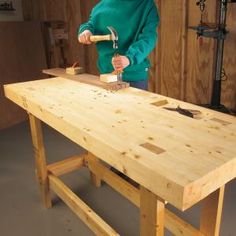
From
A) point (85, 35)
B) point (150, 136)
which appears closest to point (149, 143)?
point (150, 136)

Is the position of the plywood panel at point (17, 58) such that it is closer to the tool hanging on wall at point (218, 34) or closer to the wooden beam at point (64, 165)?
the wooden beam at point (64, 165)

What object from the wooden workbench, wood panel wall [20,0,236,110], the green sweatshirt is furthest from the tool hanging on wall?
the wooden workbench

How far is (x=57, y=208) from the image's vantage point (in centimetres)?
188

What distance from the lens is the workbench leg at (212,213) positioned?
3.65 ft

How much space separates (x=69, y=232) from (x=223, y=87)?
2087 mm

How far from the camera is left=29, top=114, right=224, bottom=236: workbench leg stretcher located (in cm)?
89

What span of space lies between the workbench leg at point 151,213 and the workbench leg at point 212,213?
12.5 inches

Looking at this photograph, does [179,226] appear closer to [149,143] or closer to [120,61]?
[149,143]

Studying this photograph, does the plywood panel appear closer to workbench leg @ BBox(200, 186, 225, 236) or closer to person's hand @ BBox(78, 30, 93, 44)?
person's hand @ BBox(78, 30, 93, 44)

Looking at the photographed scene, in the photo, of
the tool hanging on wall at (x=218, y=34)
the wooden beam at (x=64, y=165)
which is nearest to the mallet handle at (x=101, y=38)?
the wooden beam at (x=64, y=165)

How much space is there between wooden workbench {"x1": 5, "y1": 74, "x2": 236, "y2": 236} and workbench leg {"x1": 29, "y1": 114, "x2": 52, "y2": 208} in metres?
0.01

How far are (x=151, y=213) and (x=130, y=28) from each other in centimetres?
113

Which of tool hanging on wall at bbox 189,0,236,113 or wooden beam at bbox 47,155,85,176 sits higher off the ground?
tool hanging on wall at bbox 189,0,236,113

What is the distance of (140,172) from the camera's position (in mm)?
804
